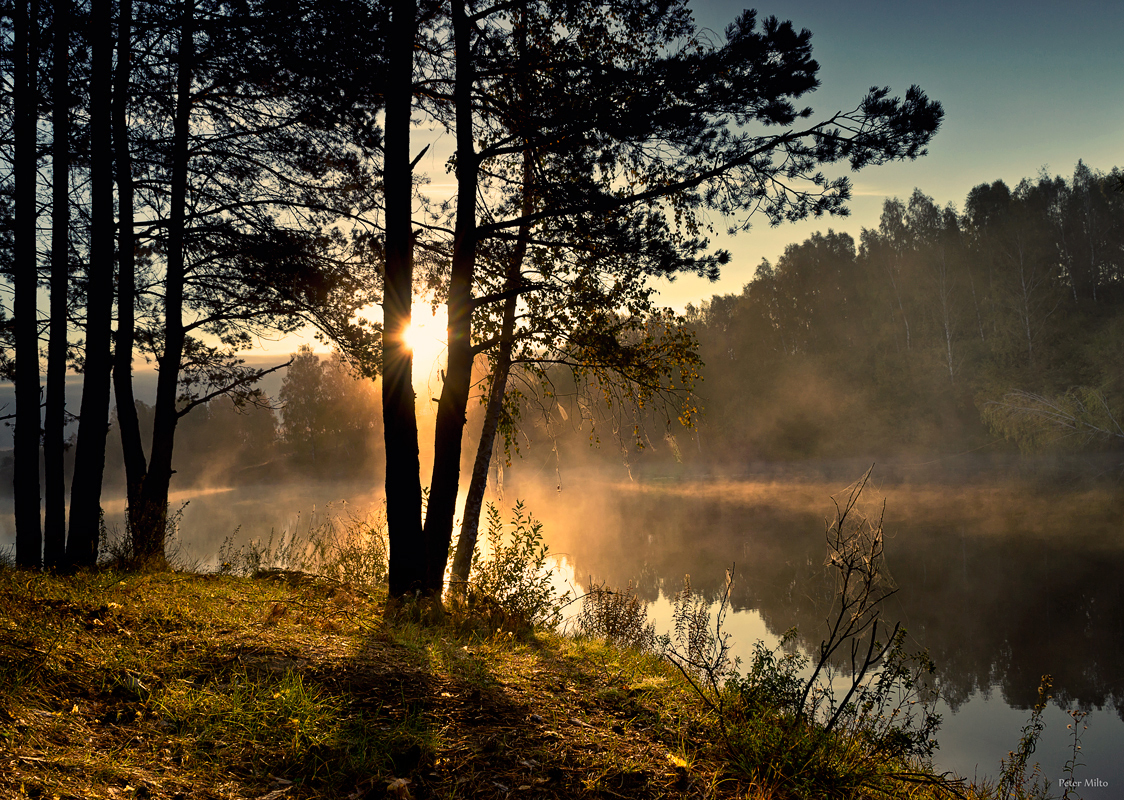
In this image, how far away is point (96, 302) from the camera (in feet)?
22.0

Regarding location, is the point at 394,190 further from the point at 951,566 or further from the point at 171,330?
the point at 951,566

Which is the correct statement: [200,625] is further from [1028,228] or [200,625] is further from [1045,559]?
[1028,228]

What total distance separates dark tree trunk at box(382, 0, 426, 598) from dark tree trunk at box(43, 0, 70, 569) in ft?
13.3

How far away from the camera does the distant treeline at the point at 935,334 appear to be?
1355 inches

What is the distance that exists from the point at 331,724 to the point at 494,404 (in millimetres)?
5786

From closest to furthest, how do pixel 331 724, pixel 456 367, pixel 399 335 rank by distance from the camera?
pixel 331 724, pixel 399 335, pixel 456 367

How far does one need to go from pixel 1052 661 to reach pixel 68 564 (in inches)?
571

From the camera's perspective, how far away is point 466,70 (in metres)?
6.54

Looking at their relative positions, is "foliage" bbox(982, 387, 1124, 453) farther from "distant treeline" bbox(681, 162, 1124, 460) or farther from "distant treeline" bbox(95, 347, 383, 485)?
"distant treeline" bbox(95, 347, 383, 485)

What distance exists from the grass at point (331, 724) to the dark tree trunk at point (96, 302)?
289cm

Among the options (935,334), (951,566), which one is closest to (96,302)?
(951,566)

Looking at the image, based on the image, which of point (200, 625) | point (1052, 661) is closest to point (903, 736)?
point (200, 625)

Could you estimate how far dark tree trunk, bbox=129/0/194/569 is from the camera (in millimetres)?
8094

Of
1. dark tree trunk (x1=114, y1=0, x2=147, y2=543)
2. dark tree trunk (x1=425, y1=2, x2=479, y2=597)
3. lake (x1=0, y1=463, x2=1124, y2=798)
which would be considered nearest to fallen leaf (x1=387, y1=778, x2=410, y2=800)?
lake (x1=0, y1=463, x2=1124, y2=798)
